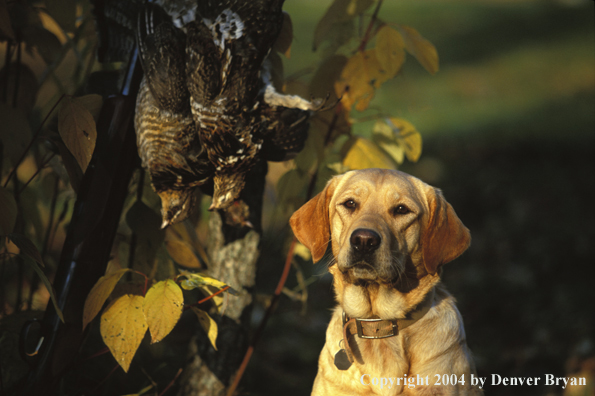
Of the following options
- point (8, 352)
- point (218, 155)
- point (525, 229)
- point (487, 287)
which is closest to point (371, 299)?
point (218, 155)

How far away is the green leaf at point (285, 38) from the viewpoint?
2.21 m

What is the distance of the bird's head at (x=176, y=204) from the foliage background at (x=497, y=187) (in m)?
0.68

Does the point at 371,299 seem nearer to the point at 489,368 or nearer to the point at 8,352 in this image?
the point at 8,352

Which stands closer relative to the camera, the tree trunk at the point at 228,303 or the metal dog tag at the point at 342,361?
the metal dog tag at the point at 342,361

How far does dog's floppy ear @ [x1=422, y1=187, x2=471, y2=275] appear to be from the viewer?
2.06m

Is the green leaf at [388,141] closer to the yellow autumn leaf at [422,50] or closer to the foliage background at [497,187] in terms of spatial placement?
the foliage background at [497,187]

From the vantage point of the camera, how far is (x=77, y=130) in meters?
1.80

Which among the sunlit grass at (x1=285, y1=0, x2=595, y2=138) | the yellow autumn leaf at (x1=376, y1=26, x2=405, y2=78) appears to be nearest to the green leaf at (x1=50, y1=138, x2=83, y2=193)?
the yellow autumn leaf at (x1=376, y1=26, x2=405, y2=78)

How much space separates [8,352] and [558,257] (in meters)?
5.39

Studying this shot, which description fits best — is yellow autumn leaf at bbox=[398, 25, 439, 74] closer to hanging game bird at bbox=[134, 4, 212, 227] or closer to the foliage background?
the foliage background

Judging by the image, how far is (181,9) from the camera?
177cm

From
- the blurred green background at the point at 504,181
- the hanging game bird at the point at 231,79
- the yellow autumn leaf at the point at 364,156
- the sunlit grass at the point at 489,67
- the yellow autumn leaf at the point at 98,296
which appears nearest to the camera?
the hanging game bird at the point at 231,79

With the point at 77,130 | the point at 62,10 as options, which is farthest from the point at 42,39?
the point at 77,130

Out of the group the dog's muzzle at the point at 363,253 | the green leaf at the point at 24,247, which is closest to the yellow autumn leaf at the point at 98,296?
the green leaf at the point at 24,247
